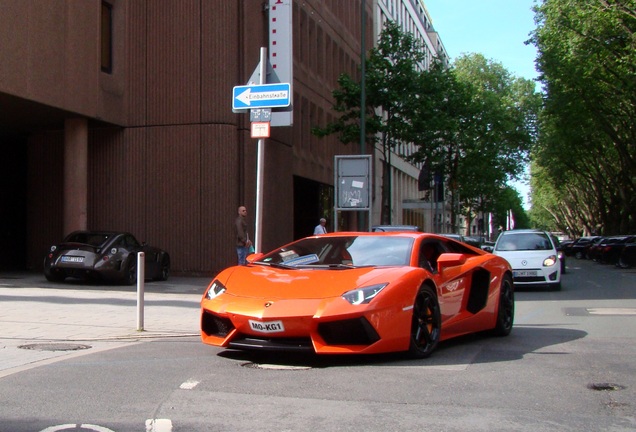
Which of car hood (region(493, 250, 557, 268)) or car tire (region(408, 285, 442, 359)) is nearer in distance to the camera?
car tire (region(408, 285, 442, 359))

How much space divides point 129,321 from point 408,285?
17.2ft

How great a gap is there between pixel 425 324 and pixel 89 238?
1302 cm

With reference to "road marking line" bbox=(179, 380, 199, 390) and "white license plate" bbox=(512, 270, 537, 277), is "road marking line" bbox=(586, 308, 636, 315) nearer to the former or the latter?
"white license plate" bbox=(512, 270, 537, 277)

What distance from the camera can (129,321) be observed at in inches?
433

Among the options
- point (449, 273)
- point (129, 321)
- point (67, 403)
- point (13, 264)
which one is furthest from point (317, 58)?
point (67, 403)

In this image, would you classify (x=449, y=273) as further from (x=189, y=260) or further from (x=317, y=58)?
(x=317, y=58)

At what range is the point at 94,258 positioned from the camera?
18.0 metres

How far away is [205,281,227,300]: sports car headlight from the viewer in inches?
289

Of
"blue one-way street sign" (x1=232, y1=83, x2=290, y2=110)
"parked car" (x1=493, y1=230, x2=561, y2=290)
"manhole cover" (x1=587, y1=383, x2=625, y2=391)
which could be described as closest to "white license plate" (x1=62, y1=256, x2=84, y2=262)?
"blue one-way street sign" (x1=232, y1=83, x2=290, y2=110)

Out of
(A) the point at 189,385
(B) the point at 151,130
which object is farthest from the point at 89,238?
(A) the point at 189,385

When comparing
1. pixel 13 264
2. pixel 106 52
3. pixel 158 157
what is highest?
pixel 106 52

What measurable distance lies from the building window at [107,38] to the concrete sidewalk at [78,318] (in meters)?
7.64

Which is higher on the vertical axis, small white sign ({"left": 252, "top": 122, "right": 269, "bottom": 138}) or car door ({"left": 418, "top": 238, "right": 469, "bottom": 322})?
small white sign ({"left": 252, "top": 122, "right": 269, "bottom": 138})

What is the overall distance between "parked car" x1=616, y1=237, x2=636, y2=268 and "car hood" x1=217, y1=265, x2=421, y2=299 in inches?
1116
